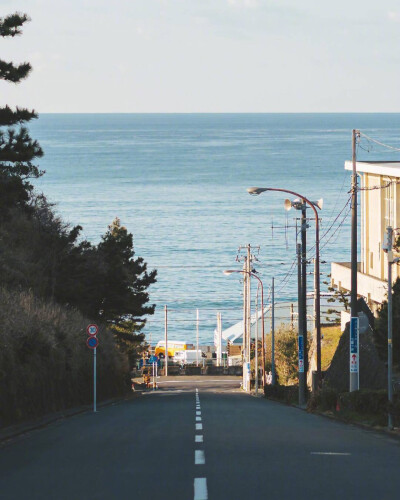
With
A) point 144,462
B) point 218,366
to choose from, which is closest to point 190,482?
point 144,462

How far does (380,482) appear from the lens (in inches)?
461

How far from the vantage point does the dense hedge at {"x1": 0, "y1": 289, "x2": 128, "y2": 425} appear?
2309 cm

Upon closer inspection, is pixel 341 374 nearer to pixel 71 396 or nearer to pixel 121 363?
pixel 71 396

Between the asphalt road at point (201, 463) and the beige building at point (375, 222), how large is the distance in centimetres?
4067

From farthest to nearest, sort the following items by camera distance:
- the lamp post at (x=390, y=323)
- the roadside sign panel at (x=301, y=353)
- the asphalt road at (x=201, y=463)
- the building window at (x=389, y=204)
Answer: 1. the building window at (x=389, y=204)
2. the roadside sign panel at (x=301, y=353)
3. the lamp post at (x=390, y=323)
4. the asphalt road at (x=201, y=463)

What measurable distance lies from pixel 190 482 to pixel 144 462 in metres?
2.24

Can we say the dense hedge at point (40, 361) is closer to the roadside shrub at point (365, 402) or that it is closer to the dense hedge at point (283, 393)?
the roadside shrub at point (365, 402)

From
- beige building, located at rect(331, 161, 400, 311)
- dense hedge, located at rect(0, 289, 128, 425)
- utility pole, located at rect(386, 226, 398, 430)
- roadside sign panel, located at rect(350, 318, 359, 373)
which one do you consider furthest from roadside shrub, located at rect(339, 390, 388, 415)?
beige building, located at rect(331, 161, 400, 311)

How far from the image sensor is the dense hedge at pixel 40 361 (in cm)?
2309

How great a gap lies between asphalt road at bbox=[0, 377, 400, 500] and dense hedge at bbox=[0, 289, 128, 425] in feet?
7.23

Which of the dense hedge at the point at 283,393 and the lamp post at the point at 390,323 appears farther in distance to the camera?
the dense hedge at the point at 283,393
